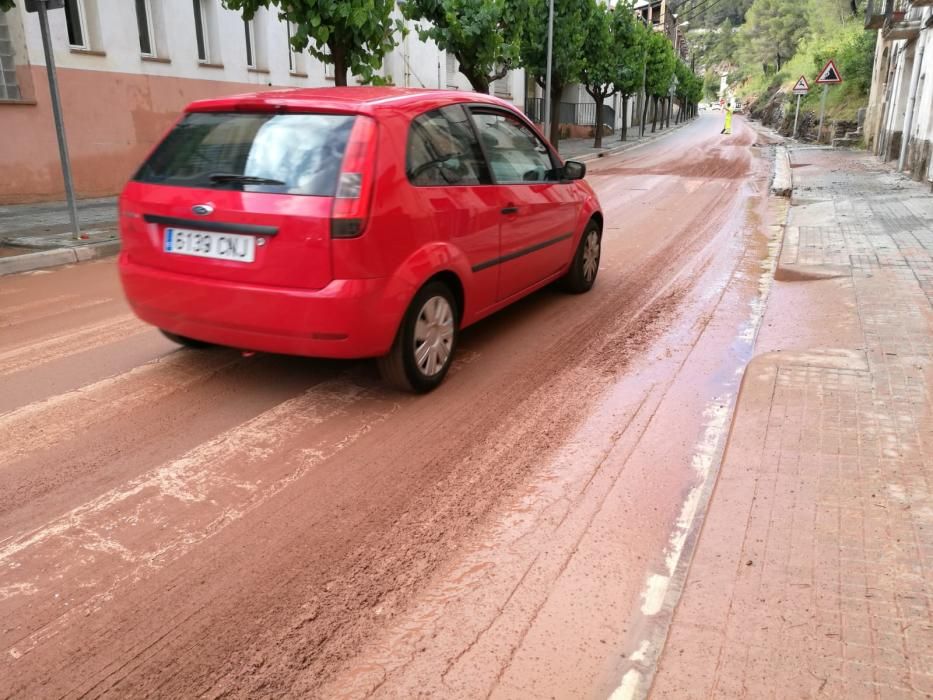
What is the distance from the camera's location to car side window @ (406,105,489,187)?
173 inches

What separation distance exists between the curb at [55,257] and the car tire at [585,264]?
5.91 metres

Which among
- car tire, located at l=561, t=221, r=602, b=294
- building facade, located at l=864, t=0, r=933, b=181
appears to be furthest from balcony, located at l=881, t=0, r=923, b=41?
car tire, located at l=561, t=221, r=602, b=294

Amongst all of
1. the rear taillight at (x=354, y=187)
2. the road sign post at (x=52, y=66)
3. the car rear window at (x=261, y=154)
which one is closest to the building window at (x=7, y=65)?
the road sign post at (x=52, y=66)

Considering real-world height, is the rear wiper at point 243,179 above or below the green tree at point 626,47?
below

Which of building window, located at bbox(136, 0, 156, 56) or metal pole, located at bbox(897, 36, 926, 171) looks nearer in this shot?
building window, located at bbox(136, 0, 156, 56)

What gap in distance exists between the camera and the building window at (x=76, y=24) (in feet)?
49.1

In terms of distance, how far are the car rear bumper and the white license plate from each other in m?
0.14

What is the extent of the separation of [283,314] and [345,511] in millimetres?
1214

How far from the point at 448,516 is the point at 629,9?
40.7m

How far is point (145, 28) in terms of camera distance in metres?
16.6

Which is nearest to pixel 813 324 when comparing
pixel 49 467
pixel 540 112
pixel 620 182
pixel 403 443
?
pixel 403 443

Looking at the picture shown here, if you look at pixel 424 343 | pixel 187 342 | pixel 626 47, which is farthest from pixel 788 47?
pixel 187 342

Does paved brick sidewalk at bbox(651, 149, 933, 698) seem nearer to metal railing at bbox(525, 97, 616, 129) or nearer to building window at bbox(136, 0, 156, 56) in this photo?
building window at bbox(136, 0, 156, 56)

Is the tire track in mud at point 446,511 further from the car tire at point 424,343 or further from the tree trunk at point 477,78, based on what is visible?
the tree trunk at point 477,78
